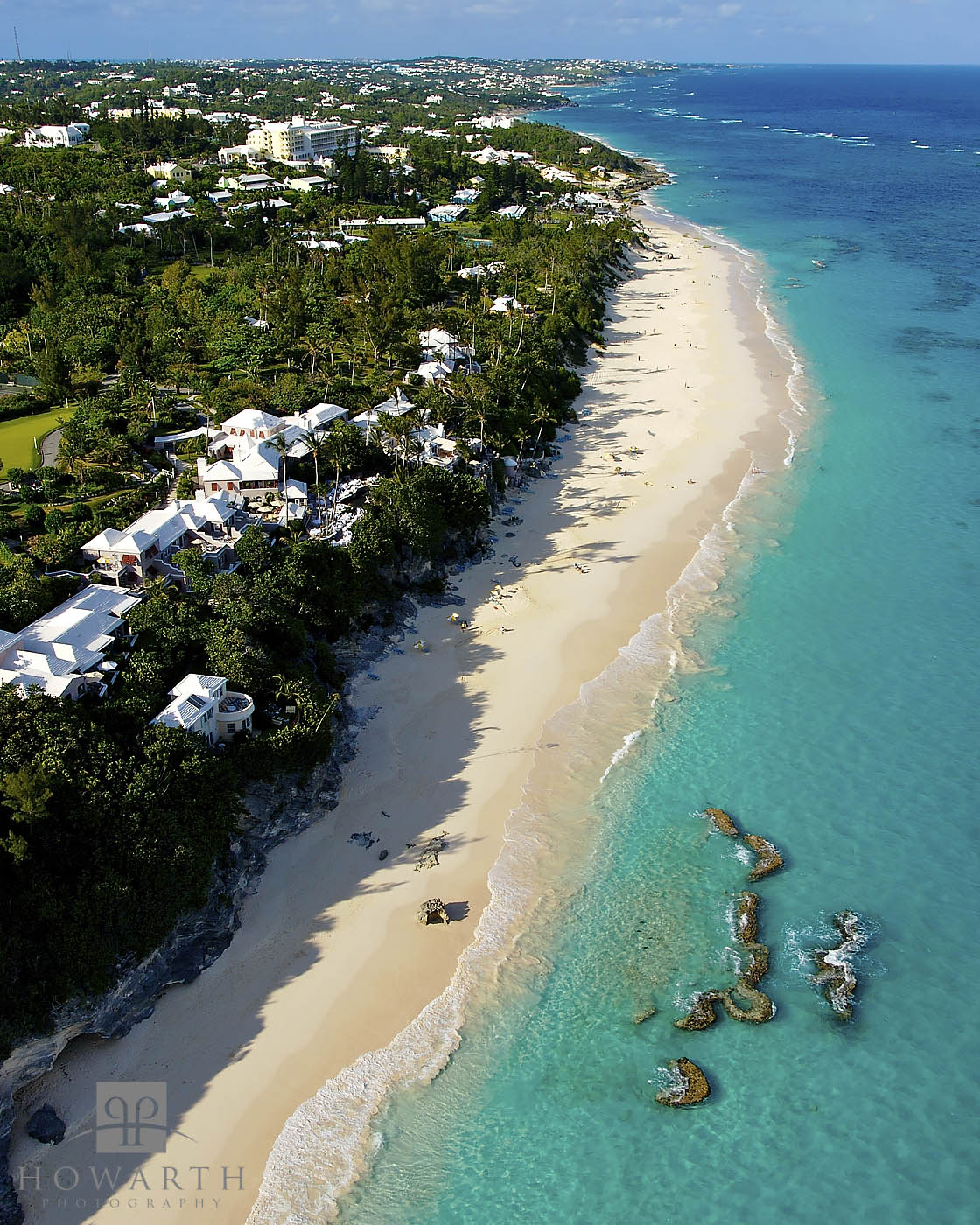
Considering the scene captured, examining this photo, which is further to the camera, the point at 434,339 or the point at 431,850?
the point at 434,339

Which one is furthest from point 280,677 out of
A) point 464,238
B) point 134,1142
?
point 464,238

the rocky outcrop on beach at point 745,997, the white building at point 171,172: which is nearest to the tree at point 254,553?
the rocky outcrop on beach at point 745,997

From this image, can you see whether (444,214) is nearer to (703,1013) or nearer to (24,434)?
(24,434)

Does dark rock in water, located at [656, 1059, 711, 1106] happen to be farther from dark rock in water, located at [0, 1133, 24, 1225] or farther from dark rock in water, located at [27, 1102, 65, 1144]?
dark rock in water, located at [0, 1133, 24, 1225]

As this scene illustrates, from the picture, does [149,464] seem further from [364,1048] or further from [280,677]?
[364,1048]

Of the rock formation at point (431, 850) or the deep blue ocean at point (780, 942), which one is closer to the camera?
the deep blue ocean at point (780, 942)

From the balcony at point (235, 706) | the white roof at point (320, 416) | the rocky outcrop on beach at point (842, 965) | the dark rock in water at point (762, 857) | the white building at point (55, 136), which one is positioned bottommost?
the rocky outcrop on beach at point (842, 965)

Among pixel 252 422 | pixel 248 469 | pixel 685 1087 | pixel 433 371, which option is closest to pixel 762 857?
pixel 685 1087

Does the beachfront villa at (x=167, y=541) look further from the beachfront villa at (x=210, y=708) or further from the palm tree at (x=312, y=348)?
the palm tree at (x=312, y=348)
